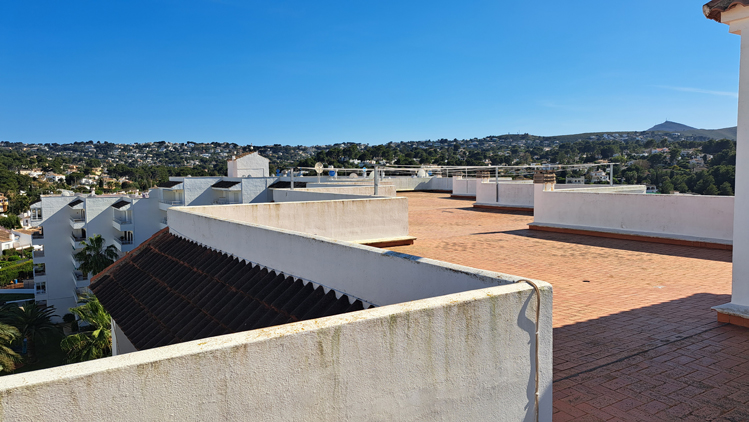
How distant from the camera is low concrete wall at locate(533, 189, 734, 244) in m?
10.3

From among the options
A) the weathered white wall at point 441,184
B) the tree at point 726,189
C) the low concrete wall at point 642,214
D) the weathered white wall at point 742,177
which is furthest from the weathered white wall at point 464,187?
the weathered white wall at point 742,177

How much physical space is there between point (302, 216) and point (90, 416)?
27.4 ft

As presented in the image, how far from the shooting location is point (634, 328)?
549cm

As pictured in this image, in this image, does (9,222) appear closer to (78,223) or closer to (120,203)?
(78,223)

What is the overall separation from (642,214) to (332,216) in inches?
289

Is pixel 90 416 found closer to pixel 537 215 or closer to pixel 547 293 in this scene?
pixel 547 293

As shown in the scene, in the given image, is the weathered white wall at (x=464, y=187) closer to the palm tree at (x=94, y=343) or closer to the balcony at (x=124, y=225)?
the palm tree at (x=94, y=343)

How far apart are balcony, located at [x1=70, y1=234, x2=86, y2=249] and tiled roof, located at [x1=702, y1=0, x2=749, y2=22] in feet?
197

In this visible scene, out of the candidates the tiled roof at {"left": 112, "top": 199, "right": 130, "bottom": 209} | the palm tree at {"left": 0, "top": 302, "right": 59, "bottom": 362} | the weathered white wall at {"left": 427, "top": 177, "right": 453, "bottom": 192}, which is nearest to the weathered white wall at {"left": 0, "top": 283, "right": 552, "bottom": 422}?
the weathered white wall at {"left": 427, "top": 177, "right": 453, "bottom": 192}

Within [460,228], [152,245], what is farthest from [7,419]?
[460,228]

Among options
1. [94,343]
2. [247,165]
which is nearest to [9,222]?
[247,165]

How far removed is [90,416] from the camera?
201 centimetres

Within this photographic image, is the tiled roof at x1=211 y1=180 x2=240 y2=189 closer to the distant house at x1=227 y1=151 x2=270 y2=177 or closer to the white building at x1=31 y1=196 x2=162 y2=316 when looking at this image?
the distant house at x1=227 y1=151 x2=270 y2=177

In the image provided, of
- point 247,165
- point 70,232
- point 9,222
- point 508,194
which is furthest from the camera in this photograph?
point 9,222
